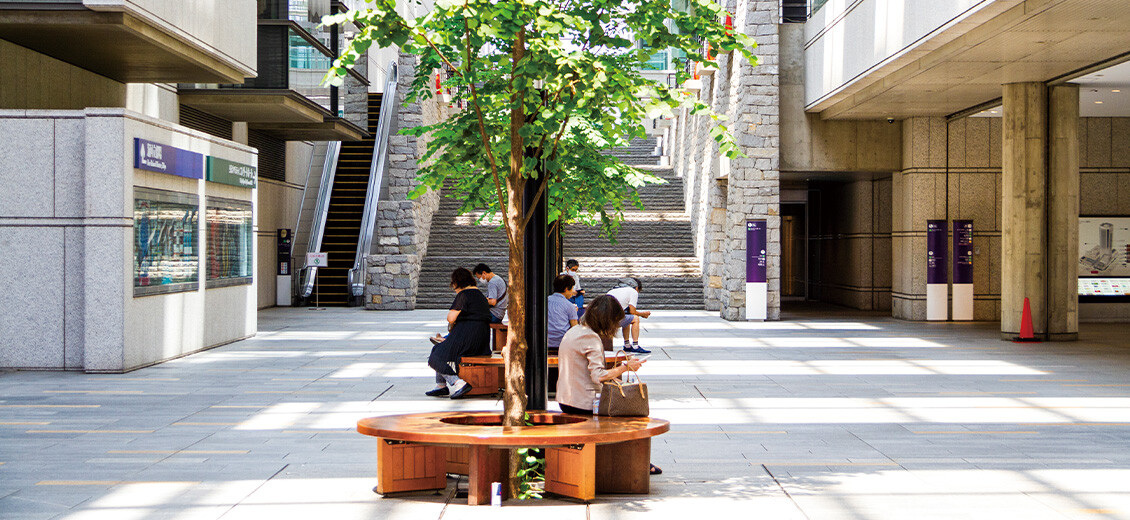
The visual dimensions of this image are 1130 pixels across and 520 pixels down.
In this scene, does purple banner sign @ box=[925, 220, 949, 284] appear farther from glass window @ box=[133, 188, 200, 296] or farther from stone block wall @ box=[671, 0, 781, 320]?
glass window @ box=[133, 188, 200, 296]

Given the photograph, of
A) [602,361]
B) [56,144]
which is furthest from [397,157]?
[602,361]

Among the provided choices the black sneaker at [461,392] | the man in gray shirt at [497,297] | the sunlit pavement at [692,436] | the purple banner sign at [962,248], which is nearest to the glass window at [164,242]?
the sunlit pavement at [692,436]

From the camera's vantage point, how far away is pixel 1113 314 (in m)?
22.1

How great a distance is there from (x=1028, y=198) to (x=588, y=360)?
527 inches

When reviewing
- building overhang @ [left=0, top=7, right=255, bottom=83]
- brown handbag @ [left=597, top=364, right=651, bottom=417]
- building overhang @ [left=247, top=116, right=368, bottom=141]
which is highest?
building overhang @ [left=247, top=116, right=368, bottom=141]

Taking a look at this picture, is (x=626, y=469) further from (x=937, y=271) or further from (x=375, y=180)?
(x=375, y=180)

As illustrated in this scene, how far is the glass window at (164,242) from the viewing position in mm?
12867

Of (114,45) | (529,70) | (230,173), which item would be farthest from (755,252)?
(529,70)

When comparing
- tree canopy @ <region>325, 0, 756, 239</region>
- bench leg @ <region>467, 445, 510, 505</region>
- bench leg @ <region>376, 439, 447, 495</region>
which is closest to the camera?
tree canopy @ <region>325, 0, 756, 239</region>

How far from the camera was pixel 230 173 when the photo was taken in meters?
16.0

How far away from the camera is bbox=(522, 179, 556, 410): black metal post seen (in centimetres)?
710

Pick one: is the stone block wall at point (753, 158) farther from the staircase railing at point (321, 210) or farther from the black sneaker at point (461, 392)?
the black sneaker at point (461, 392)

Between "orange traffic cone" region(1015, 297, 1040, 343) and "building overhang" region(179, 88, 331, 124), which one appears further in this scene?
"building overhang" region(179, 88, 331, 124)

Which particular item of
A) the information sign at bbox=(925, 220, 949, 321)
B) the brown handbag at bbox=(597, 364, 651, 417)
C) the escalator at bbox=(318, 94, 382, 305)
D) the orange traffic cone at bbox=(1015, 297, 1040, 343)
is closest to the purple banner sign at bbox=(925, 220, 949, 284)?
the information sign at bbox=(925, 220, 949, 321)
